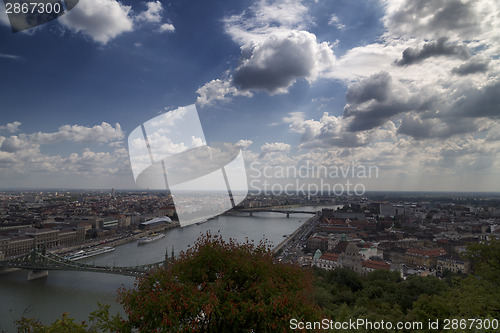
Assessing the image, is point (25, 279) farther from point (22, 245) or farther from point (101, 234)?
point (101, 234)

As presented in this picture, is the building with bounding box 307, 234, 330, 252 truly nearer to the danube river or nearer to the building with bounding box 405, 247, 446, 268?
the building with bounding box 405, 247, 446, 268

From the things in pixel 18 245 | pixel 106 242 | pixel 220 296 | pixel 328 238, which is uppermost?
pixel 220 296

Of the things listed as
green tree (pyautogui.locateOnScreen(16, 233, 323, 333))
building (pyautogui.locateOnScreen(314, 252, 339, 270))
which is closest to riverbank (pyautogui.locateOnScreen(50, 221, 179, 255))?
building (pyautogui.locateOnScreen(314, 252, 339, 270))

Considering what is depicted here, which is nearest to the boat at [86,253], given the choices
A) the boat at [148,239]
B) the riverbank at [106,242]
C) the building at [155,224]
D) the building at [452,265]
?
the riverbank at [106,242]

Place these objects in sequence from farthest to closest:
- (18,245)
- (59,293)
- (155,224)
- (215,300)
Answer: (155,224), (18,245), (59,293), (215,300)

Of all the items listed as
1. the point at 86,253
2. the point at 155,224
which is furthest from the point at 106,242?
the point at 155,224

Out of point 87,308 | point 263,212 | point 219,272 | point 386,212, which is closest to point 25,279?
point 87,308

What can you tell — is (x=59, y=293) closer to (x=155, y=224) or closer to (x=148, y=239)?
(x=148, y=239)

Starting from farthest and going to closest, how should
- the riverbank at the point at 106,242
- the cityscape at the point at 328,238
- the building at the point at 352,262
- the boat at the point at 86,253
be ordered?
the riverbank at the point at 106,242
the boat at the point at 86,253
the cityscape at the point at 328,238
the building at the point at 352,262

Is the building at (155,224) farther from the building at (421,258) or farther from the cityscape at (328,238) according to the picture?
the building at (421,258)
